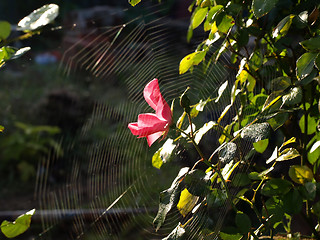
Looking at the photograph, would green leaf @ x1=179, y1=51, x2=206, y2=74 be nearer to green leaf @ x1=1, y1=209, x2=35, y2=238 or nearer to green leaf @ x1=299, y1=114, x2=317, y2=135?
green leaf @ x1=299, y1=114, x2=317, y2=135

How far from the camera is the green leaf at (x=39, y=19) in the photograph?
1.80 ft

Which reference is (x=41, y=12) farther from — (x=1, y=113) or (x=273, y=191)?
(x=1, y=113)

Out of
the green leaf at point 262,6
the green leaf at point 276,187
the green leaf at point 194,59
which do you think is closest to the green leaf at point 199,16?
the green leaf at point 194,59

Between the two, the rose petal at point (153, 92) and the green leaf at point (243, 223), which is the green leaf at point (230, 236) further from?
the rose petal at point (153, 92)

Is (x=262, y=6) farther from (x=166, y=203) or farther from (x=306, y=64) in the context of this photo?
(x=166, y=203)

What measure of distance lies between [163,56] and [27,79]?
10.3ft

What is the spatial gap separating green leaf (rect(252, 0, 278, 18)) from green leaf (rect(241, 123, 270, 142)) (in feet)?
0.40

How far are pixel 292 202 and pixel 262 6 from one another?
226 millimetres

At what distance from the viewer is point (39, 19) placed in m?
0.56

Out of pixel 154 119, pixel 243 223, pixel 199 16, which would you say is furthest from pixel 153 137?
pixel 199 16

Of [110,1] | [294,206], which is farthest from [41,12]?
[110,1]

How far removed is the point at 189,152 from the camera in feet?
2.10

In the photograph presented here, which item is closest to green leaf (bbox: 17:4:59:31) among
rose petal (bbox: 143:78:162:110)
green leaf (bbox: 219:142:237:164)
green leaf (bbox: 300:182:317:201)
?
rose petal (bbox: 143:78:162:110)

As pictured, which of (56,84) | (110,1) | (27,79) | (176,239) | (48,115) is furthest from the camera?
(110,1)
